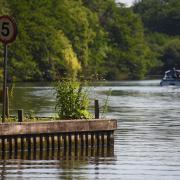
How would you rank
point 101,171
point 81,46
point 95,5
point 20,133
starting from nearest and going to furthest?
point 101,171 → point 20,133 → point 81,46 → point 95,5

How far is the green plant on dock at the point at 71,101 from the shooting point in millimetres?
29438

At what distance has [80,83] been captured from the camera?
99.0 feet

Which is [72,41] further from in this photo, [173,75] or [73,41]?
[173,75]

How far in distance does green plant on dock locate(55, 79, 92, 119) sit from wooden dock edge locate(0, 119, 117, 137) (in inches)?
27.0

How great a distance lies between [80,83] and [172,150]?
324 centimetres

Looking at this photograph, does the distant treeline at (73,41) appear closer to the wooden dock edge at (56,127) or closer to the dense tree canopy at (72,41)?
the dense tree canopy at (72,41)

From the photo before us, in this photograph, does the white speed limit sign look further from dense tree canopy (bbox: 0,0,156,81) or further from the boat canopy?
the boat canopy

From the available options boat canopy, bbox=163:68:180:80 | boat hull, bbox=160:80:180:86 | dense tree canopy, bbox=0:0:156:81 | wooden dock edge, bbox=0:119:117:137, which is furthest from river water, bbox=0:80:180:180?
boat canopy, bbox=163:68:180:80

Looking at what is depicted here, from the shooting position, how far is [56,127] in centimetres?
2766

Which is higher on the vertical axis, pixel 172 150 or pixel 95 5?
pixel 95 5

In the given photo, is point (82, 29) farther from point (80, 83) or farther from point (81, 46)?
point (80, 83)

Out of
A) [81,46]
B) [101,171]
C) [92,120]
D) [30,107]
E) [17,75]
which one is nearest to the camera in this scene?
[101,171]

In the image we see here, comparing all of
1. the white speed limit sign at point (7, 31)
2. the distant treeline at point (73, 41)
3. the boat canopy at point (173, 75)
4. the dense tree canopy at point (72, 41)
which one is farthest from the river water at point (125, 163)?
the boat canopy at point (173, 75)

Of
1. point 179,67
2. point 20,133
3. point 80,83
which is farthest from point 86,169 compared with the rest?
point 179,67
